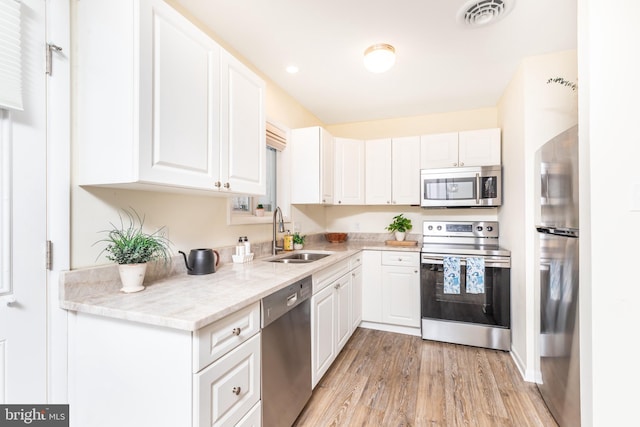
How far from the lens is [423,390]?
2047mm

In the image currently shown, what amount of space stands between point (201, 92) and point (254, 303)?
107 centimetres

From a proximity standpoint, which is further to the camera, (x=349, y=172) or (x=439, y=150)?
(x=349, y=172)

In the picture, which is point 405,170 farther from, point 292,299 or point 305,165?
point 292,299

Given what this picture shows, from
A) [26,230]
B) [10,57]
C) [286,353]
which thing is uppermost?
[10,57]

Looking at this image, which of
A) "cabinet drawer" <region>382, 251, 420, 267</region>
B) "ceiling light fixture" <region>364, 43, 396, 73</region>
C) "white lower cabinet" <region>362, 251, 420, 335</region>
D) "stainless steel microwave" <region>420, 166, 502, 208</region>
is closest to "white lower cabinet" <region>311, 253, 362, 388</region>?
"white lower cabinet" <region>362, 251, 420, 335</region>

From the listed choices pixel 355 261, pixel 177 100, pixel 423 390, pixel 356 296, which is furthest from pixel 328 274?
pixel 177 100

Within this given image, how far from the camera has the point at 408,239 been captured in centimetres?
359

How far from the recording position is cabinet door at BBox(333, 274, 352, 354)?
2389 millimetres

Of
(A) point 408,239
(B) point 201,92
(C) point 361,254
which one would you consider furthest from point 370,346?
(B) point 201,92

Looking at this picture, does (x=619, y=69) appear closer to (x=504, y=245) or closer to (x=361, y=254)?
(x=504, y=245)

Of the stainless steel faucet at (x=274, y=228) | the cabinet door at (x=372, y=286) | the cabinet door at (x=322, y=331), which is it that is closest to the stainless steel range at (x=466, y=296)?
the cabinet door at (x=372, y=286)

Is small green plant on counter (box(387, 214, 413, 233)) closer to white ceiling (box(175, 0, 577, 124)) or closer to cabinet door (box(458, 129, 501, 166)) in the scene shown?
cabinet door (box(458, 129, 501, 166))

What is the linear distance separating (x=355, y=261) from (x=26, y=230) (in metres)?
2.40

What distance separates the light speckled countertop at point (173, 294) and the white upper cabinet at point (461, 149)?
7.46 ft
